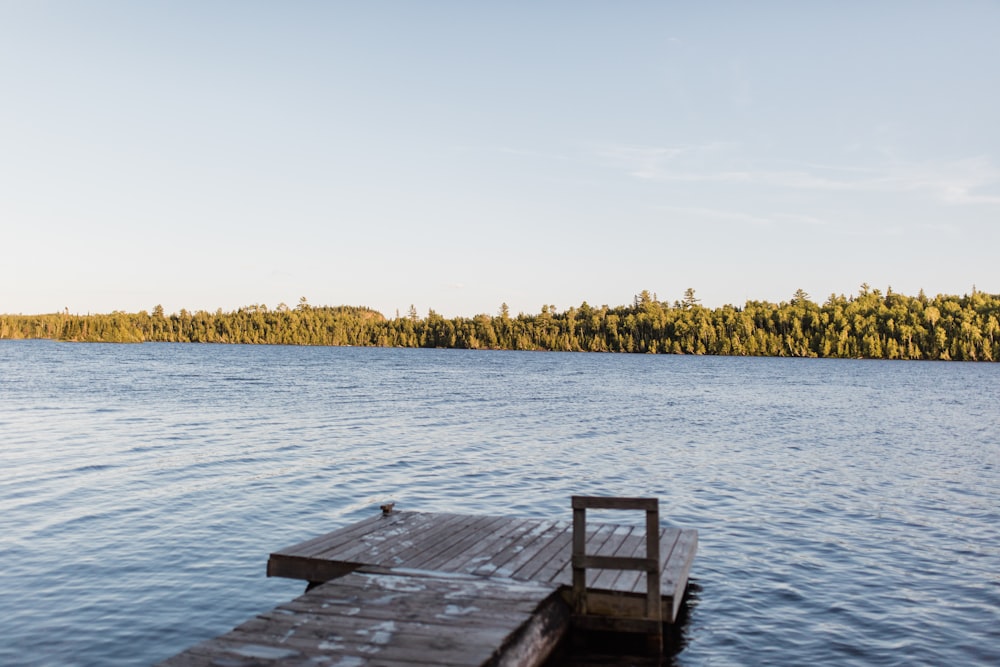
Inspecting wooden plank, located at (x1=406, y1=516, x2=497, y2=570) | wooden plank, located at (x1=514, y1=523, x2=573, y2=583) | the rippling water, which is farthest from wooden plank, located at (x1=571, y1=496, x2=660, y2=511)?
the rippling water

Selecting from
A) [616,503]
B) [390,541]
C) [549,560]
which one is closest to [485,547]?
[549,560]

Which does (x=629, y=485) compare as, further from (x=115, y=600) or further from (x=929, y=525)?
(x=115, y=600)

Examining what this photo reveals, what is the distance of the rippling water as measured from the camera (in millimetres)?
10836

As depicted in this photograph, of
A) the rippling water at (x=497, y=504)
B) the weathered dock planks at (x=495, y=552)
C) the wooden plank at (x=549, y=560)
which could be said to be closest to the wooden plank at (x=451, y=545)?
the weathered dock planks at (x=495, y=552)

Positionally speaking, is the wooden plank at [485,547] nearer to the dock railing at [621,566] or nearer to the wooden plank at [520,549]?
the wooden plank at [520,549]

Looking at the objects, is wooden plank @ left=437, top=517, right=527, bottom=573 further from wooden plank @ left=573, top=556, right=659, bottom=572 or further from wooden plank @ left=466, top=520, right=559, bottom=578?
wooden plank @ left=573, top=556, right=659, bottom=572

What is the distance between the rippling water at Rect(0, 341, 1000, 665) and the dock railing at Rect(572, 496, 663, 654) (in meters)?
1.60

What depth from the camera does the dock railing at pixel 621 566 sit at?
884 cm

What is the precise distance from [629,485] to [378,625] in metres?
15.6

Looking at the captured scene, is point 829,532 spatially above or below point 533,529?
below

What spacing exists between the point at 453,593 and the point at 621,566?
2078 mm

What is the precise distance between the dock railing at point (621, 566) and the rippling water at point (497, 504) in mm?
1599

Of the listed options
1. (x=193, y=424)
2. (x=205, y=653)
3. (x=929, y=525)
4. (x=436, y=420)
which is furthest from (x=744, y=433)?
(x=205, y=653)

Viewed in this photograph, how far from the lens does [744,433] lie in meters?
37.2
